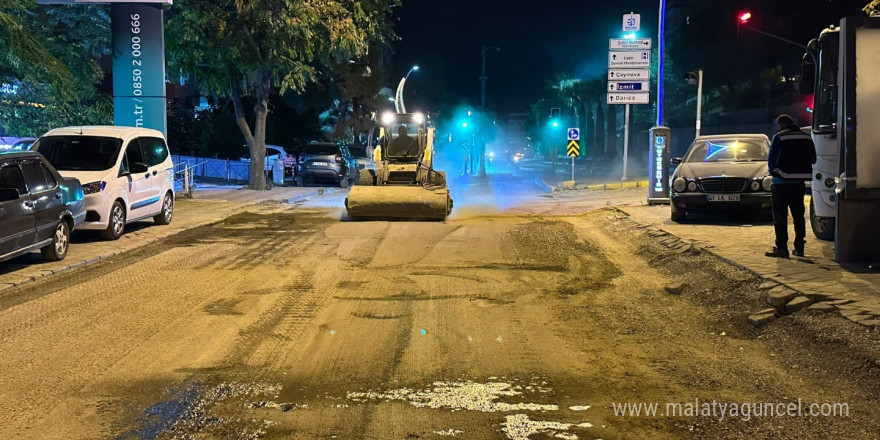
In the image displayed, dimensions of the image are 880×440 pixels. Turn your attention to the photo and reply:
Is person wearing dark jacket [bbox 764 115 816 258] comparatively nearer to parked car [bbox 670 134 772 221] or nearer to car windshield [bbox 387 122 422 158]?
parked car [bbox 670 134 772 221]

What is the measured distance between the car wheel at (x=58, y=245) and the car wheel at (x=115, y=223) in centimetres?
186

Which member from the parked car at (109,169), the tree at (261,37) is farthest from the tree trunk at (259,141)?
the parked car at (109,169)

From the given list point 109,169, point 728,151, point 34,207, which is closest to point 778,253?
point 728,151

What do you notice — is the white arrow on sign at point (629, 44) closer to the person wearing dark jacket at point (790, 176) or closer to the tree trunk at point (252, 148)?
the tree trunk at point (252, 148)

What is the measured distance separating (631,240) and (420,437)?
9995 mm

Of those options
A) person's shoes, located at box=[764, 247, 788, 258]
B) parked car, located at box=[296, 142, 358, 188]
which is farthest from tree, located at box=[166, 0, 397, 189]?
person's shoes, located at box=[764, 247, 788, 258]

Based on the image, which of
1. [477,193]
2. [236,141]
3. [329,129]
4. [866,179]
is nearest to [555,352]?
[866,179]

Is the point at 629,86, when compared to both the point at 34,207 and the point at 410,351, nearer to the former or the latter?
the point at 34,207

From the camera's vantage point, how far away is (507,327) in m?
7.46

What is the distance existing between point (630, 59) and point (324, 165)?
1292 centimetres

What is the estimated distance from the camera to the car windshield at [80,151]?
13.9m

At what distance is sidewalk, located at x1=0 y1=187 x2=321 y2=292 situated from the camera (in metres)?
10.4

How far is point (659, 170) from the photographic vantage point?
19922mm

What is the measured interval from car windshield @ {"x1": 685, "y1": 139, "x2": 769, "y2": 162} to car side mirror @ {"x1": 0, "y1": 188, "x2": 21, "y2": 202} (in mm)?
12412
